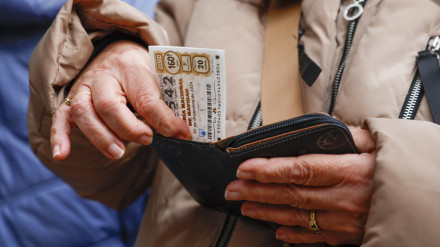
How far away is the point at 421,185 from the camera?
429 mm

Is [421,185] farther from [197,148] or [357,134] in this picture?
[197,148]

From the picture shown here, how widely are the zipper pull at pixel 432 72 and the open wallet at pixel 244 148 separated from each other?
0.15 metres

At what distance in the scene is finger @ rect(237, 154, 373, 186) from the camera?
474mm

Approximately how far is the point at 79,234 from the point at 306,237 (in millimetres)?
696

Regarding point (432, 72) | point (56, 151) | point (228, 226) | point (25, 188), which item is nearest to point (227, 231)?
point (228, 226)

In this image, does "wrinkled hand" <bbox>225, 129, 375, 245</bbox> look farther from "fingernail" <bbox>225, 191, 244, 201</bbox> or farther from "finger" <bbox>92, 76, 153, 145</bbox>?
"finger" <bbox>92, 76, 153, 145</bbox>

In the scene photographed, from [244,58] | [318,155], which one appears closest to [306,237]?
[318,155]

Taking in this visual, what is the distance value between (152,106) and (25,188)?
2.17 feet

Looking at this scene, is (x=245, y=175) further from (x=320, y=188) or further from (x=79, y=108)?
(x=79, y=108)

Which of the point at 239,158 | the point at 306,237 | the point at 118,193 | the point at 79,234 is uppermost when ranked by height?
the point at 239,158

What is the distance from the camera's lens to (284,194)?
1.65 feet

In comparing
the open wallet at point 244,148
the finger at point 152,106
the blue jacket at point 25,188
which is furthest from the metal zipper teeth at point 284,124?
the blue jacket at point 25,188

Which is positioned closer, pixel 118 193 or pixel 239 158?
pixel 239 158

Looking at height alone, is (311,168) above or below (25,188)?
above
